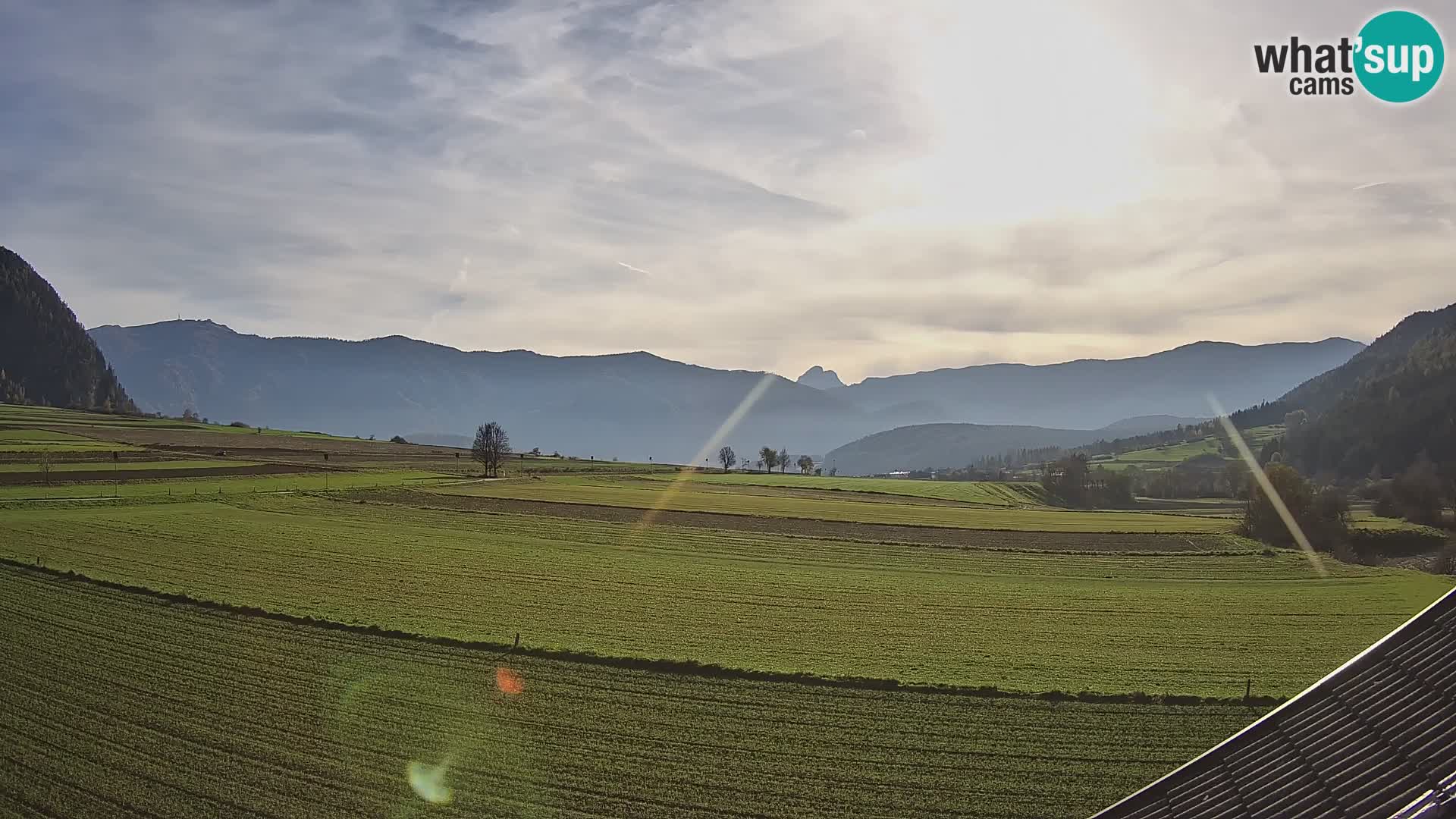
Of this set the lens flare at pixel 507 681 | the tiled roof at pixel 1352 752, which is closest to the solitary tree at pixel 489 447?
the lens flare at pixel 507 681

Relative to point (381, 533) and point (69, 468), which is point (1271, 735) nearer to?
point (381, 533)

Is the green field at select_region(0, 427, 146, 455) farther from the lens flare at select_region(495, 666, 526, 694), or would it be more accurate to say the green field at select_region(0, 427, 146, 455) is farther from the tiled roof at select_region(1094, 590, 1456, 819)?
the tiled roof at select_region(1094, 590, 1456, 819)

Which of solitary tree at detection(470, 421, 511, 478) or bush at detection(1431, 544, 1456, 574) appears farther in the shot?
solitary tree at detection(470, 421, 511, 478)

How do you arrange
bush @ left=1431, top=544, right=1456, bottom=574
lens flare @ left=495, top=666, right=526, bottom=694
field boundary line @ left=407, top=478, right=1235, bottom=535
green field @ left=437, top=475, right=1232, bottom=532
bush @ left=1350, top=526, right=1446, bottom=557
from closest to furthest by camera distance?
lens flare @ left=495, top=666, right=526, bottom=694, bush @ left=1431, top=544, right=1456, bottom=574, bush @ left=1350, top=526, right=1446, bottom=557, field boundary line @ left=407, top=478, right=1235, bottom=535, green field @ left=437, top=475, right=1232, bottom=532

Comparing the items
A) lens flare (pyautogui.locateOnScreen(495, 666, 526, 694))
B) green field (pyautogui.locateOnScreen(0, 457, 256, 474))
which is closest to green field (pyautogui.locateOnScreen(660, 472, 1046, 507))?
green field (pyautogui.locateOnScreen(0, 457, 256, 474))

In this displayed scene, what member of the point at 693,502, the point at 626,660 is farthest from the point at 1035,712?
the point at 693,502

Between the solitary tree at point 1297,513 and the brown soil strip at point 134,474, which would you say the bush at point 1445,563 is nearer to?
the solitary tree at point 1297,513

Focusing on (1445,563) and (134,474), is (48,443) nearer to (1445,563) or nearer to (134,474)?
(134,474)
